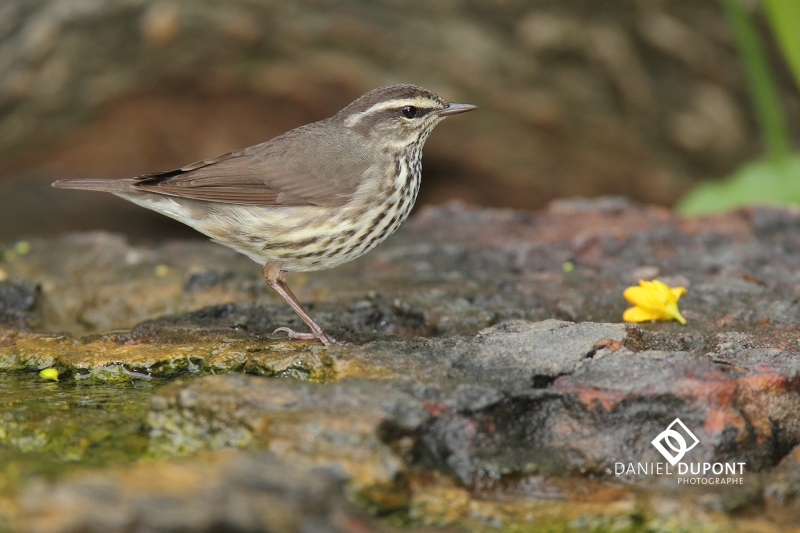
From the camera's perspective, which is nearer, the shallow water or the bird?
the shallow water

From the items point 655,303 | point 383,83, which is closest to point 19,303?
point 655,303

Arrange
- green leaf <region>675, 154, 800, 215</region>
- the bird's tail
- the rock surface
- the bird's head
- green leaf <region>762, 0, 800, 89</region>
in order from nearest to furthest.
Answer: the rock surface, the bird's tail, the bird's head, green leaf <region>762, 0, 800, 89</region>, green leaf <region>675, 154, 800, 215</region>

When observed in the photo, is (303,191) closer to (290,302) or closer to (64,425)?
(290,302)

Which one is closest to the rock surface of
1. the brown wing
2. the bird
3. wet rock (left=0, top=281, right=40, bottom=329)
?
wet rock (left=0, top=281, right=40, bottom=329)

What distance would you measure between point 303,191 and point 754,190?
14.6ft

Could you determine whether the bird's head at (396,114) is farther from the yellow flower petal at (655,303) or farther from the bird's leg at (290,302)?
the yellow flower petal at (655,303)

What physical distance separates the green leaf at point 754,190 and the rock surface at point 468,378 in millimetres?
1739

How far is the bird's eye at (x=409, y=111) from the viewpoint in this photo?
5.46 metres

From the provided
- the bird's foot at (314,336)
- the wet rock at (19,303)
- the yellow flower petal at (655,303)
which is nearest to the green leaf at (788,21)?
the yellow flower petal at (655,303)

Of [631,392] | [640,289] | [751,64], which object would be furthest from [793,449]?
[751,64]

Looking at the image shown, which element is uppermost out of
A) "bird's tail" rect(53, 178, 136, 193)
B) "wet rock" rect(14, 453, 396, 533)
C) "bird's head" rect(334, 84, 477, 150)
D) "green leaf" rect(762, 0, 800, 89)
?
"green leaf" rect(762, 0, 800, 89)

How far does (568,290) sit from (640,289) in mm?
653

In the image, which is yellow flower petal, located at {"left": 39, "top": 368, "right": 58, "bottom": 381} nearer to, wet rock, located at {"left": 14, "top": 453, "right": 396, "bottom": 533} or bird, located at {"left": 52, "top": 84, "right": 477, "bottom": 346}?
bird, located at {"left": 52, "top": 84, "right": 477, "bottom": 346}

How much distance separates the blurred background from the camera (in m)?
8.34
